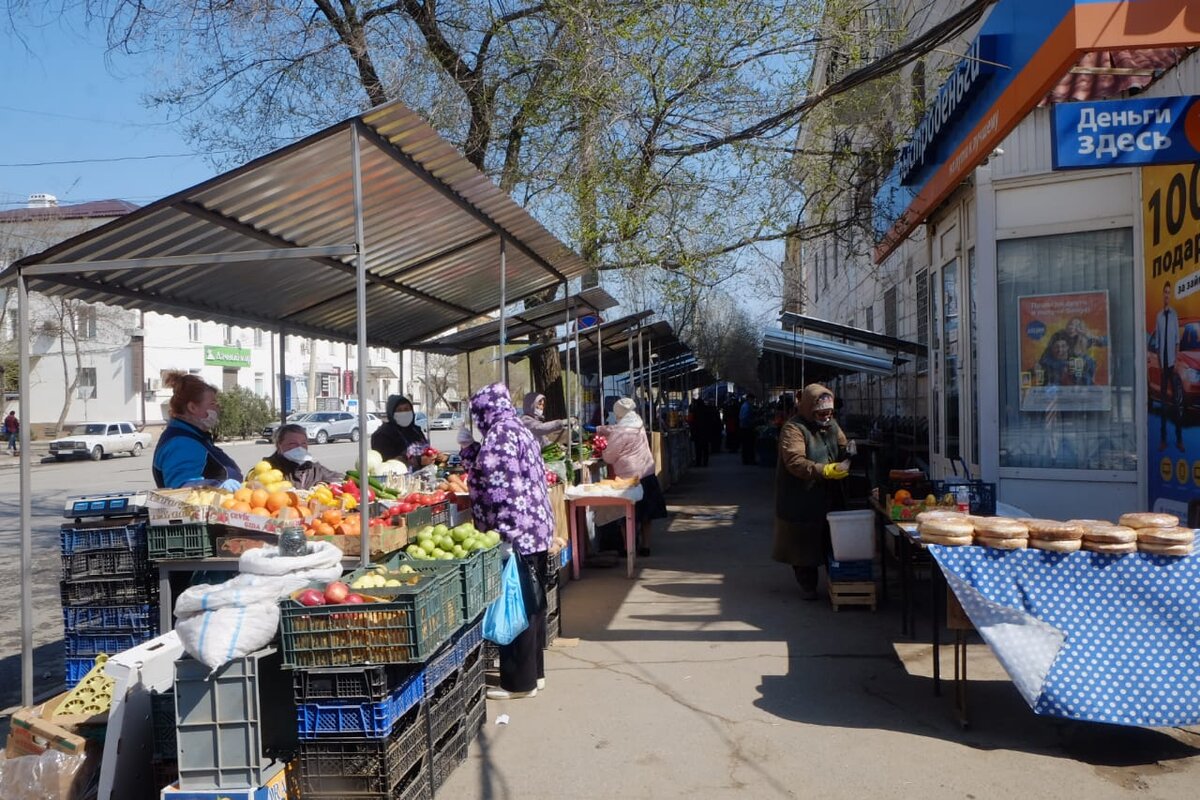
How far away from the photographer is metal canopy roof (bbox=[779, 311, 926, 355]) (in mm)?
12484

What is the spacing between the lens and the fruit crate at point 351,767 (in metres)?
4.09

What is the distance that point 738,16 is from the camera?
11.4m

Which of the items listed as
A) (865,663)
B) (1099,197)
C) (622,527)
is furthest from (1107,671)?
(622,527)

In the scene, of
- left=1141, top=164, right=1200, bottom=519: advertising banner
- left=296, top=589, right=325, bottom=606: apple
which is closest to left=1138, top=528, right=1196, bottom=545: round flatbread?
left=1141, top=164, right=1200, bottom=519: advertising banner

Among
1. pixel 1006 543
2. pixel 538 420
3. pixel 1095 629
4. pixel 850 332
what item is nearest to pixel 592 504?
pixel 538 420

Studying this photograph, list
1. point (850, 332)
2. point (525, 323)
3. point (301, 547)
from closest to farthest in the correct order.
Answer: point (301, 547)
point (525, 323)
point (850, 332)

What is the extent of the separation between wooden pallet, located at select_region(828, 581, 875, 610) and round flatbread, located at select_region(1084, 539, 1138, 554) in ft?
10.6

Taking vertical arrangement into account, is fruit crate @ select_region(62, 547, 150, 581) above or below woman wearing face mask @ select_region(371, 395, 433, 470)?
below

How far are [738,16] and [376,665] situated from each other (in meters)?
9.52

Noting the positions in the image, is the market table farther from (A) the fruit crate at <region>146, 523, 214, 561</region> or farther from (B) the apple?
(B) the apple

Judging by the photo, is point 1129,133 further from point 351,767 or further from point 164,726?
point 164,726

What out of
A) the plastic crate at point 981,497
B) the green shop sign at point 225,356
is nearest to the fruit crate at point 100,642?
the plastic crate at point 981,497

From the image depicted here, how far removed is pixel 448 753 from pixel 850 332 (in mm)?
10019

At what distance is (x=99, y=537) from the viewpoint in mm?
5727
